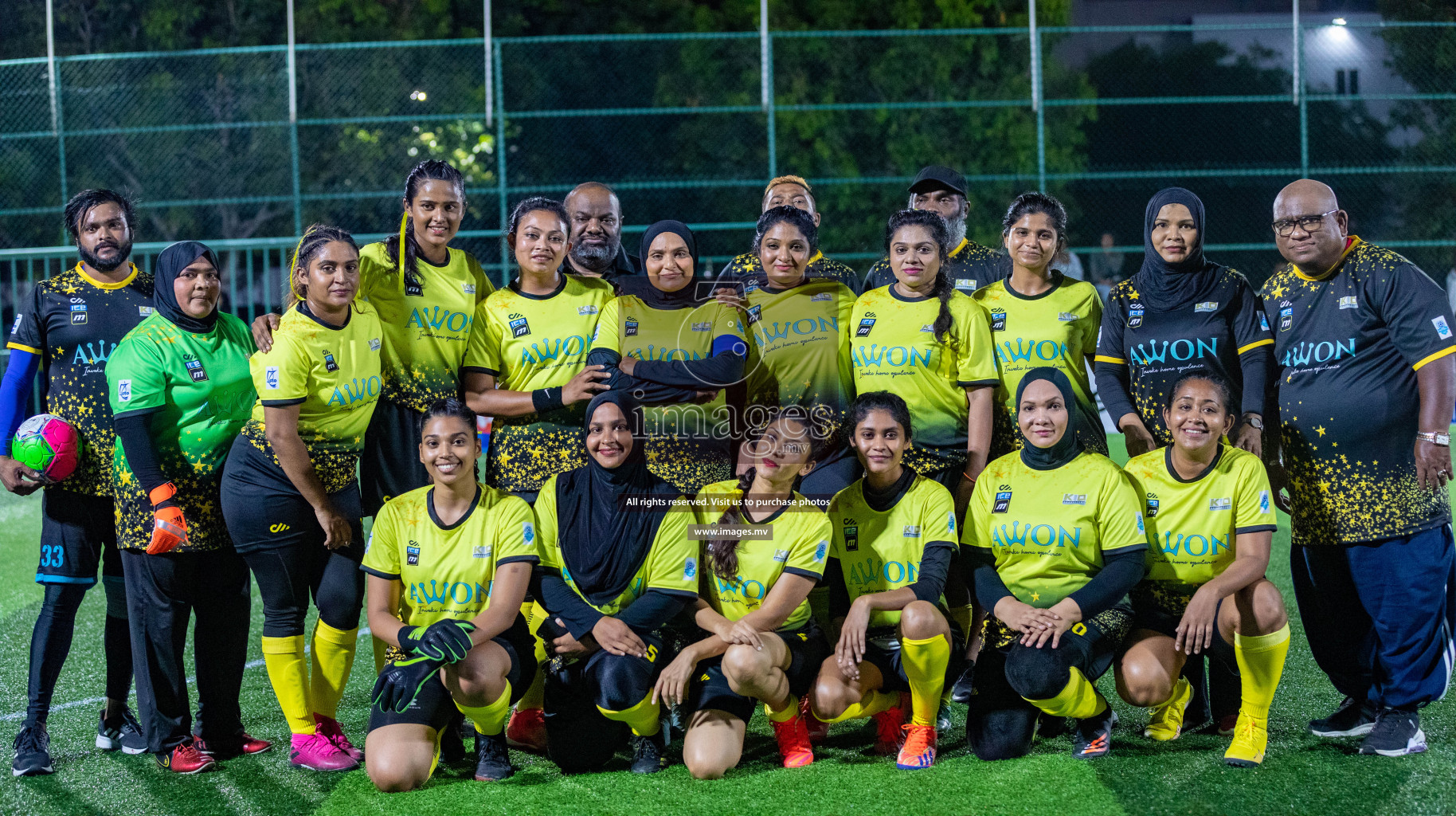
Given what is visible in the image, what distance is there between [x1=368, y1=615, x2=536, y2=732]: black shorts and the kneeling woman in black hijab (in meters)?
0.11

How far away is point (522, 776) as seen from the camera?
13.1 feet

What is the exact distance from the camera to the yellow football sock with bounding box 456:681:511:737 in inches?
153

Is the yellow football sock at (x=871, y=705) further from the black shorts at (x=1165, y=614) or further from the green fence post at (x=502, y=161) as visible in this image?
the green fence post at (x=502, y=161)

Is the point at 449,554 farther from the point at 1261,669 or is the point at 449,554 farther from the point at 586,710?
the point at 1261,669

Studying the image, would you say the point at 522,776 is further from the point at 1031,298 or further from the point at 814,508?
the point at 1031,298

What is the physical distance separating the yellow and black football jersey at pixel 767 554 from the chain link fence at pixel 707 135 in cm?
953

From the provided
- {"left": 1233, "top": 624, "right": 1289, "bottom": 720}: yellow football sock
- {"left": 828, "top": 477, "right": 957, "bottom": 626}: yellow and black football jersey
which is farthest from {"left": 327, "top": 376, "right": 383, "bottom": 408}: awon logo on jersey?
{"left": 1233, "top": 624, "right": 1289, "bottom": 720}: yellow football sock

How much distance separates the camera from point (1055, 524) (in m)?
4.07

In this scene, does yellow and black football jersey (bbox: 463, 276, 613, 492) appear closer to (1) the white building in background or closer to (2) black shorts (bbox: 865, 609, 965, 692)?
(2) black shorts (bbox: 865, 609, 965, 692)

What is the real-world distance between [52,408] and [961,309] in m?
3.32

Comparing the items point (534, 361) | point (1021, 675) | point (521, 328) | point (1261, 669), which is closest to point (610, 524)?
point (534, 361)

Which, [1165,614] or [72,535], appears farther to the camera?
[72,535]

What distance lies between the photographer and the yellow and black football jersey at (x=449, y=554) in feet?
13.2

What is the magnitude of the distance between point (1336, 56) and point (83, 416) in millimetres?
17993
